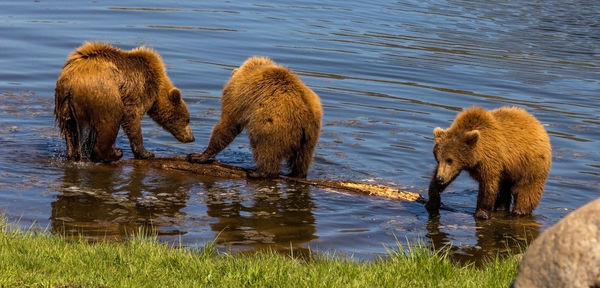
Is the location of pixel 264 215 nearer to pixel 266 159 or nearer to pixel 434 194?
pixel 266 159

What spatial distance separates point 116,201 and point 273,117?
2025mm

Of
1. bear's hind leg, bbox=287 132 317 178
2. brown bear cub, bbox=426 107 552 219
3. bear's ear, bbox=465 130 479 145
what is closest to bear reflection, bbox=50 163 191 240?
bear's hind leg, bbox=287 132 317 178

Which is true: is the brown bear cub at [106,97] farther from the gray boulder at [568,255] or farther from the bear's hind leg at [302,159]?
the gray boulder at [568,255]

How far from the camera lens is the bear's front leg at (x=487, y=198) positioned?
34.8 feet

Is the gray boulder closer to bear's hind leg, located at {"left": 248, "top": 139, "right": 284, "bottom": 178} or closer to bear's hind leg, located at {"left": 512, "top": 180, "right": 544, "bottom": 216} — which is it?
bear's hind leg, located at {"left": 512, "top": 180, "right": 544, "bottom": 216}

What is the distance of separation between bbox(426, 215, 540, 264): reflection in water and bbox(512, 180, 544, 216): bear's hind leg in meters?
0.10

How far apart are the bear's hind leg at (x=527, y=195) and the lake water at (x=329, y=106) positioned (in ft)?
0.67

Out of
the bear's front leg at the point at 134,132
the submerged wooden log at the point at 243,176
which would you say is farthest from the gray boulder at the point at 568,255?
the bear's front leg at the point at 134,132

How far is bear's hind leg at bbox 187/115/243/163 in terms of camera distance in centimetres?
1191

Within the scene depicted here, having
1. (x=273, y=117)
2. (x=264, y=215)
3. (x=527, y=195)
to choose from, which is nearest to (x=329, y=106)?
(x=273, y=117)

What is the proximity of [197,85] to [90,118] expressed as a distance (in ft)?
17.9

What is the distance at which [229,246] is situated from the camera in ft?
29.5

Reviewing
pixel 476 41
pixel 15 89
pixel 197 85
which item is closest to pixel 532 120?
pixel 197 85

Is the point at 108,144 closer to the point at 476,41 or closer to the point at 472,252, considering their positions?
the point at 472,252
